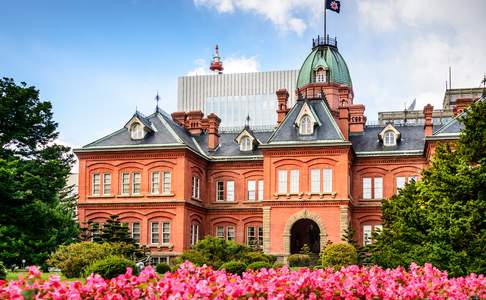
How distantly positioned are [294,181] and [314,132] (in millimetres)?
3358

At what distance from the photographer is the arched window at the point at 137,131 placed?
4406 cm

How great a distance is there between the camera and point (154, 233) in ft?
142

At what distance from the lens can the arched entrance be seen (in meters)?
45.8

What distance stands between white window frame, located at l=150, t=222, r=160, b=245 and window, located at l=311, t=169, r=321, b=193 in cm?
1041

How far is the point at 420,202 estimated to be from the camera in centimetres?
2655

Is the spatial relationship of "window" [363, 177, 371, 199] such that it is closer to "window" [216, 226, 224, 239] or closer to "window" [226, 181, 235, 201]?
"window" [226, 181, 235, 201]

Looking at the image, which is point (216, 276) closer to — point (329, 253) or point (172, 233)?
point (329, 253)

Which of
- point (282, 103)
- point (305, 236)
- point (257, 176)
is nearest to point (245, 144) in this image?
point (257, 176)

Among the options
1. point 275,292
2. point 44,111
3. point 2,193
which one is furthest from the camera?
point 44,111

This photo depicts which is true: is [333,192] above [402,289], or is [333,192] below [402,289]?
above

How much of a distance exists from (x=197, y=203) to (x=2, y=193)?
1904 cm

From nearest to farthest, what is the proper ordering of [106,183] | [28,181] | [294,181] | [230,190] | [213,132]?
[28,181], [294,181], [106,183], [230,190], [213,132]

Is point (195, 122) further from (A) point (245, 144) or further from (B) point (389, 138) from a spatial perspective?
(B) point (389, 138)

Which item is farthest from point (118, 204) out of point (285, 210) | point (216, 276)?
point (216, 276)
